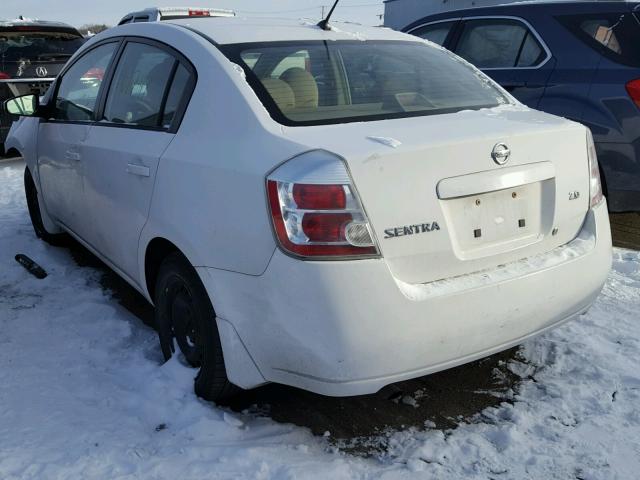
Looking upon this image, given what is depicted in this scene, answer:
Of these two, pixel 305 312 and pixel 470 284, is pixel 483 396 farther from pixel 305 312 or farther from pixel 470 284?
pixel 305 312

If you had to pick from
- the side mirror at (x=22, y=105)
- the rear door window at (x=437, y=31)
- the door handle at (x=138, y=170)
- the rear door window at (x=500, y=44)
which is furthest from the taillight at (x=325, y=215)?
the rear door window at (x=437, y=31)

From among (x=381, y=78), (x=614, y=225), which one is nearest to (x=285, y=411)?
(x=381, y=78)

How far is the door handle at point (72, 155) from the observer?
147 inches

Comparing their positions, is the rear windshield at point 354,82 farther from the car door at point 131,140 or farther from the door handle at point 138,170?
→ the door handle at point 138,170

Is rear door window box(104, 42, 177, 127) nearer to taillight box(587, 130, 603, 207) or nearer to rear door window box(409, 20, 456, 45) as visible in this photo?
taillight box(587, 130, 603, 207)

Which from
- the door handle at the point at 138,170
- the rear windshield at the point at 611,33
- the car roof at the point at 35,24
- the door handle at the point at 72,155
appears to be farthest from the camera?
the car roof at the point at 35,24

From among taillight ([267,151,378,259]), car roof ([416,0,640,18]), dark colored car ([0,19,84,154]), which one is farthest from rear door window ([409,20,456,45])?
dark colored car ([0,19,84,154])

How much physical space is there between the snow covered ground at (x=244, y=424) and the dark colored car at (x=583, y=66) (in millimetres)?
1353

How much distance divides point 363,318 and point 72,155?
2.47 meters

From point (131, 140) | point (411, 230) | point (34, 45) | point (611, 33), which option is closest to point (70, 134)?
point (131, 140)

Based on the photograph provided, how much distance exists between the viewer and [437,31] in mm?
6164

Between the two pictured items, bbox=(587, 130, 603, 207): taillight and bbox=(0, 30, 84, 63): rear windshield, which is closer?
bbox=(587, 130, 603, 207): taillight

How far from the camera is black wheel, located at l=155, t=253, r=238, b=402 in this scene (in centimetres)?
259

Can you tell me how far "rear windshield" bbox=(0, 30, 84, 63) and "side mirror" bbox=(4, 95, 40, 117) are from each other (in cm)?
454
